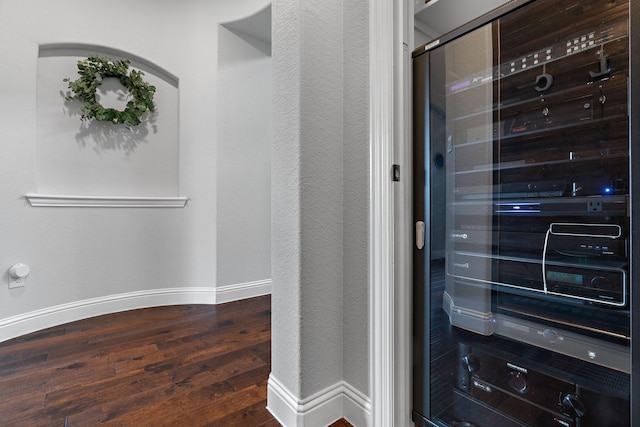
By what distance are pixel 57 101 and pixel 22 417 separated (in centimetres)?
209

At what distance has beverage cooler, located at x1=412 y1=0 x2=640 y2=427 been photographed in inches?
28.4

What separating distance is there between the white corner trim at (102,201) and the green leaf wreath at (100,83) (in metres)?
0.62

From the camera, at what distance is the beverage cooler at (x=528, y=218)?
720 millimetres

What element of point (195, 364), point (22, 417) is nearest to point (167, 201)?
point (195, 364)

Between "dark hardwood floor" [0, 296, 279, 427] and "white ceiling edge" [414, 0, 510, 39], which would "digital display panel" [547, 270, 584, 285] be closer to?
"white ceiling edge" [414, 0, 510, 39]

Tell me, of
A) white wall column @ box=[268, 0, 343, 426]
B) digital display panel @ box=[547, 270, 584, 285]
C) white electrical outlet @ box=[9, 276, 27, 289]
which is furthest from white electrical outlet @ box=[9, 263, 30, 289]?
digital display panel @ box=[547, 270, 584, 285]

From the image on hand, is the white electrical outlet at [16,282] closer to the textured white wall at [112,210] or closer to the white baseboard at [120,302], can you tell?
the textured white wall at [112,210]

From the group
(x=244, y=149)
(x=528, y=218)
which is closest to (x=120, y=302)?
(x=244, y=149)

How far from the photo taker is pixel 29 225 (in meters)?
2.09

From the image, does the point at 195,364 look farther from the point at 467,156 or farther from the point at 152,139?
the point at 152,139

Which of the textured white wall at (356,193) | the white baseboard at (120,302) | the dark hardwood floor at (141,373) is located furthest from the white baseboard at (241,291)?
the textured white wall at (356,193)

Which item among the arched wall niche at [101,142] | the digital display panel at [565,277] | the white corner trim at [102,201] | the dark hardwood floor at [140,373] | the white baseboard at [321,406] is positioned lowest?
the dark hardwood floor at [140,373]

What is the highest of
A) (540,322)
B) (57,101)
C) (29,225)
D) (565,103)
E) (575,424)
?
(57,101)

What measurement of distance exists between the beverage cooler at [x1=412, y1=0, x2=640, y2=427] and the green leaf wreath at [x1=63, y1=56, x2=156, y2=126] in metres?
2.32
